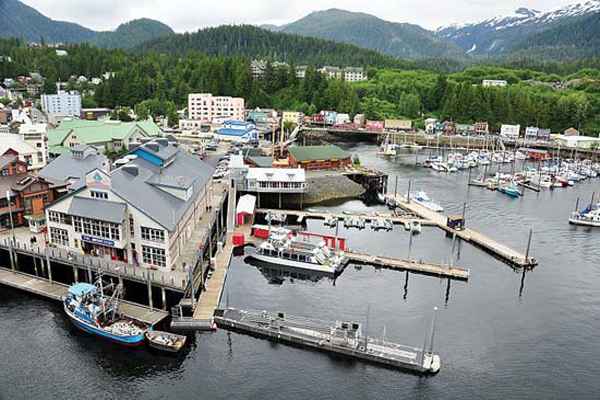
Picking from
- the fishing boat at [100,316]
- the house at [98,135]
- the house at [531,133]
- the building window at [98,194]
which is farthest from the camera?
the house at [531,133]

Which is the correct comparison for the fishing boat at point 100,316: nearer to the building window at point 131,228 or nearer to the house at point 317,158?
the building window at point 131,228

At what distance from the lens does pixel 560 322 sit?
1522 inches

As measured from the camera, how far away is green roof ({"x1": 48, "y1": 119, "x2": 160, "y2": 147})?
81.0 metres

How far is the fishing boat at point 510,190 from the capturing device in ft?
248

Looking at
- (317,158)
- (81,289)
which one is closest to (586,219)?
(317,158)

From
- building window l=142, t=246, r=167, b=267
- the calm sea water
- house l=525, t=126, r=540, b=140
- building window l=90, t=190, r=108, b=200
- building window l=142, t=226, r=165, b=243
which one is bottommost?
the calm sea water

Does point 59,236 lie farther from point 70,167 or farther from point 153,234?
point 70,167

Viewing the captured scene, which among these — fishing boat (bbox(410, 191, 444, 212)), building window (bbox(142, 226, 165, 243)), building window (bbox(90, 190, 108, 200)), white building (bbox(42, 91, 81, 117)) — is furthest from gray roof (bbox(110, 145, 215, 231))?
white building (bbox(42, 91, 81, 117))

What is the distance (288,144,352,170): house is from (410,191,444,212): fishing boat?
17683mm

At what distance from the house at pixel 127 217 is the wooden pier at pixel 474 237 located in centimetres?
3062

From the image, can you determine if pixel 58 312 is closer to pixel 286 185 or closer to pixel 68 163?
pixel 68 163

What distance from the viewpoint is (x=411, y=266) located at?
152 feet

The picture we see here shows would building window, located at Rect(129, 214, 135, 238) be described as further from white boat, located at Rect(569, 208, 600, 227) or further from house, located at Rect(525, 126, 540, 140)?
house, located at Rect(525, 126, 540, 140)

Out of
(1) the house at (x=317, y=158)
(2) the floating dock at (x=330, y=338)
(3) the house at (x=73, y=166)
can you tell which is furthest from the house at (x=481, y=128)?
(2) the floating dock at (x=330, y=338)
